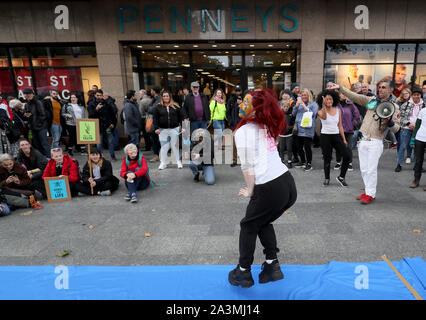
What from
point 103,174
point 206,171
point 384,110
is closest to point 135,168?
point 103,174

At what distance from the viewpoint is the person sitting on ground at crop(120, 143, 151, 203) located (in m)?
5.42

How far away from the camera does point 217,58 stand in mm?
10898

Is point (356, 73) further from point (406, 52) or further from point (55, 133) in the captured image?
point (55, 133)

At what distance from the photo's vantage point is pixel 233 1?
376 inches

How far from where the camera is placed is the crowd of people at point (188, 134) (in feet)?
16.2

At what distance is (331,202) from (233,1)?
763cm

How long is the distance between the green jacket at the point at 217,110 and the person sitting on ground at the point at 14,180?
5.00 meters

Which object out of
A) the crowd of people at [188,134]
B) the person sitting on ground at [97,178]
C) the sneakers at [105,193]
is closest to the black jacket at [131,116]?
the crowd of people at [188,134]

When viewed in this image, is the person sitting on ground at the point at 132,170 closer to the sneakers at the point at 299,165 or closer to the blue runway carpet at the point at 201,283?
the blue runway carpet at the point at 201,283

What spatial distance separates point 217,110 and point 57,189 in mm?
4789

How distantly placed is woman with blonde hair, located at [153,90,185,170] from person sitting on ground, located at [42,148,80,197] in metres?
2.30

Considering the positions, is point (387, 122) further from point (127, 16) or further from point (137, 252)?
point (127, 16)

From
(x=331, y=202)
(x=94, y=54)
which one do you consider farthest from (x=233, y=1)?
(x=331, y=202)

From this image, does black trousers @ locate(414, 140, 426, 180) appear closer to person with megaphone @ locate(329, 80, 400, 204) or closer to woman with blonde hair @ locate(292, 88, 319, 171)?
person with megaphone @ locate(329, 80, 400, 204)
